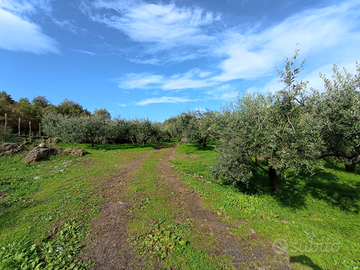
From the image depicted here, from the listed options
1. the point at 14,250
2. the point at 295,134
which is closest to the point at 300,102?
the point at 295,134

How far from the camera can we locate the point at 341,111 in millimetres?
7594

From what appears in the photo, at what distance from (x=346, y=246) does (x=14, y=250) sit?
10760 millimetres

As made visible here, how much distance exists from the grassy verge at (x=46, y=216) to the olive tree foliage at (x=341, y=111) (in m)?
11.2

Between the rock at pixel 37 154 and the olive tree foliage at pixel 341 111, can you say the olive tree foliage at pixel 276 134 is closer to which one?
the olive tree foliage at pixel 341 111

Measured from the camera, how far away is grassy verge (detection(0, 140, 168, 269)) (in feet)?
14.7

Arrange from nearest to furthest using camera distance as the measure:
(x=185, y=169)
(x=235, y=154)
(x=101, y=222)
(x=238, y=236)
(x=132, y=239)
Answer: (x=132, y=239)
(x=238, y=236)
(x=101, y=222)
(x=235, y=154)
(x=185, y=169)

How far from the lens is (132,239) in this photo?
5.43 metres

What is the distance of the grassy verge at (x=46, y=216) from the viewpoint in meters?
4.47

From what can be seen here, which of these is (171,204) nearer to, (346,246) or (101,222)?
(101,222)

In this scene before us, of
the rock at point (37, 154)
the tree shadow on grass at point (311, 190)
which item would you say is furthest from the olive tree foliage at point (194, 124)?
the rock at point (37, 154)

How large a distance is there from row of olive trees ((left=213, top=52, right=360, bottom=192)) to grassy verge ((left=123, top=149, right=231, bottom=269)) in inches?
187

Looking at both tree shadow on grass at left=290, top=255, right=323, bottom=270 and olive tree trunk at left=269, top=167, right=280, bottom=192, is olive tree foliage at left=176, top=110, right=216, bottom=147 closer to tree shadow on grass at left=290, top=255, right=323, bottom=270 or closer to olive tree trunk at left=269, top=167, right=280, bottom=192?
olive tree trunk at left=269, top=167, right=280, bottom=192

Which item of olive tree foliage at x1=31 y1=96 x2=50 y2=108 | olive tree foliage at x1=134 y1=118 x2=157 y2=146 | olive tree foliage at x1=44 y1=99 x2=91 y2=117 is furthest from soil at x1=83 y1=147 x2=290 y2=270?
olive tree foliage at x1=31 y1=96 x2=50 y2=108

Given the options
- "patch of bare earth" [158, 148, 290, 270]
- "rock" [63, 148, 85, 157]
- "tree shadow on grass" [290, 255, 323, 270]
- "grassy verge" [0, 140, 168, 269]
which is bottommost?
"tree shadow on grass" [290, 255, 323, 270]
